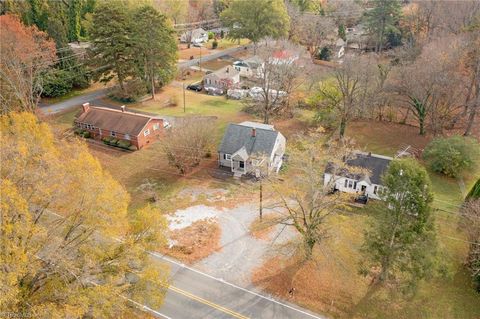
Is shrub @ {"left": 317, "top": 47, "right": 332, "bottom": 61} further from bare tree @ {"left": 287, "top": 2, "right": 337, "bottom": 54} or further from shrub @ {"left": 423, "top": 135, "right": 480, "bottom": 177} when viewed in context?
shrub @ {"left": 423, "top": 135, "right": 480, "bottom": 177}

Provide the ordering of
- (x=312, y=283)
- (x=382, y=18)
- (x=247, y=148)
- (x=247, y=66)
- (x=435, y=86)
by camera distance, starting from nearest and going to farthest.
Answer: (x=312, y=283) < (x=247, y=148) < (x=435, y=86) < (x=247, y=66) < (x=382, y=18)

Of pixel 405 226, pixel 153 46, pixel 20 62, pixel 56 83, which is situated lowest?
pixel 405 226

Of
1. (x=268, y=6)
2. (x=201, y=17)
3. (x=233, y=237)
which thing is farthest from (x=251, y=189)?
(x=201, y=17)

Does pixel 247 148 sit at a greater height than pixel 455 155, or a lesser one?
greater

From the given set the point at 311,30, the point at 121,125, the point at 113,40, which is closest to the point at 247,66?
the point at 311,30

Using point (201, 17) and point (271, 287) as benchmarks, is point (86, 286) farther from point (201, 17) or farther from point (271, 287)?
point (201, 17)

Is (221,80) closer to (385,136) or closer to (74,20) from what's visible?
(74,20)

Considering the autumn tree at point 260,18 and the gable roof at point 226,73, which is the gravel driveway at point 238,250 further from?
the autumn tree at point 260,18
